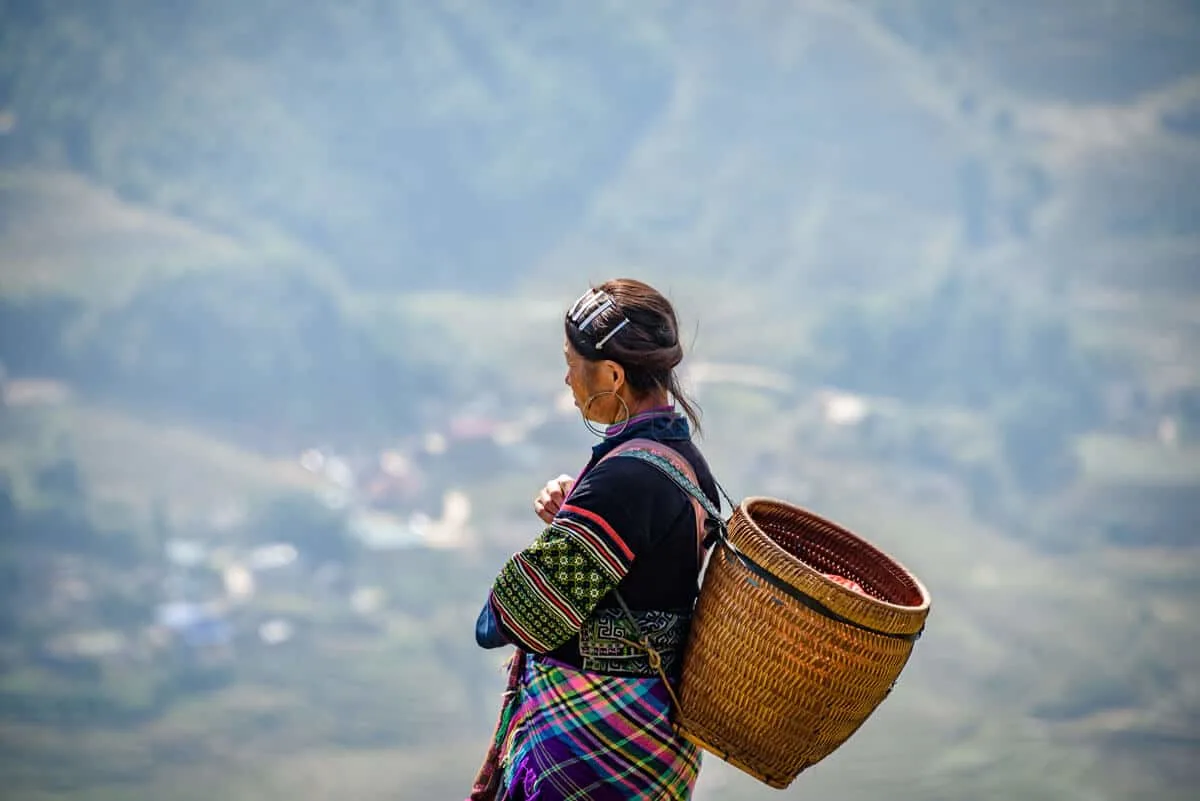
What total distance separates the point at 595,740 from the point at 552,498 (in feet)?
1.12

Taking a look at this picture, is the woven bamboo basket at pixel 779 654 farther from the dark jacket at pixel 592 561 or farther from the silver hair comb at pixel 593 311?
the silver hair comb at pixel 593 311

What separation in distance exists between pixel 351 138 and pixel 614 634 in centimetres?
615

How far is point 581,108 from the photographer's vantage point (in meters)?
7.67

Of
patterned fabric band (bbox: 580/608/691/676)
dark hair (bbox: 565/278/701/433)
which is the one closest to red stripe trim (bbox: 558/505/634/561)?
patterned fabric band (bbox: 580/608/691/676)

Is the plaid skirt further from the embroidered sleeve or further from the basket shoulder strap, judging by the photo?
the basket shoulder strap

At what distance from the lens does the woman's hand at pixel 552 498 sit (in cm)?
182

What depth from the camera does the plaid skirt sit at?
1.74 metres

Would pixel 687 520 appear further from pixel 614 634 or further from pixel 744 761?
pixel 744 761

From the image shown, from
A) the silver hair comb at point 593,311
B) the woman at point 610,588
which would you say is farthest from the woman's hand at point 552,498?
the silver hair comb at point 593,311

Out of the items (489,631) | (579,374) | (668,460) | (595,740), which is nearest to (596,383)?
(579,374)

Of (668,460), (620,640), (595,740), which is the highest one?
(668,460)

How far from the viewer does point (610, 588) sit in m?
1.68

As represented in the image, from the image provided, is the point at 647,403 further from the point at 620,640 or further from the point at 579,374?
the point at 620,640

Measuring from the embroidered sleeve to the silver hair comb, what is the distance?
191mm
